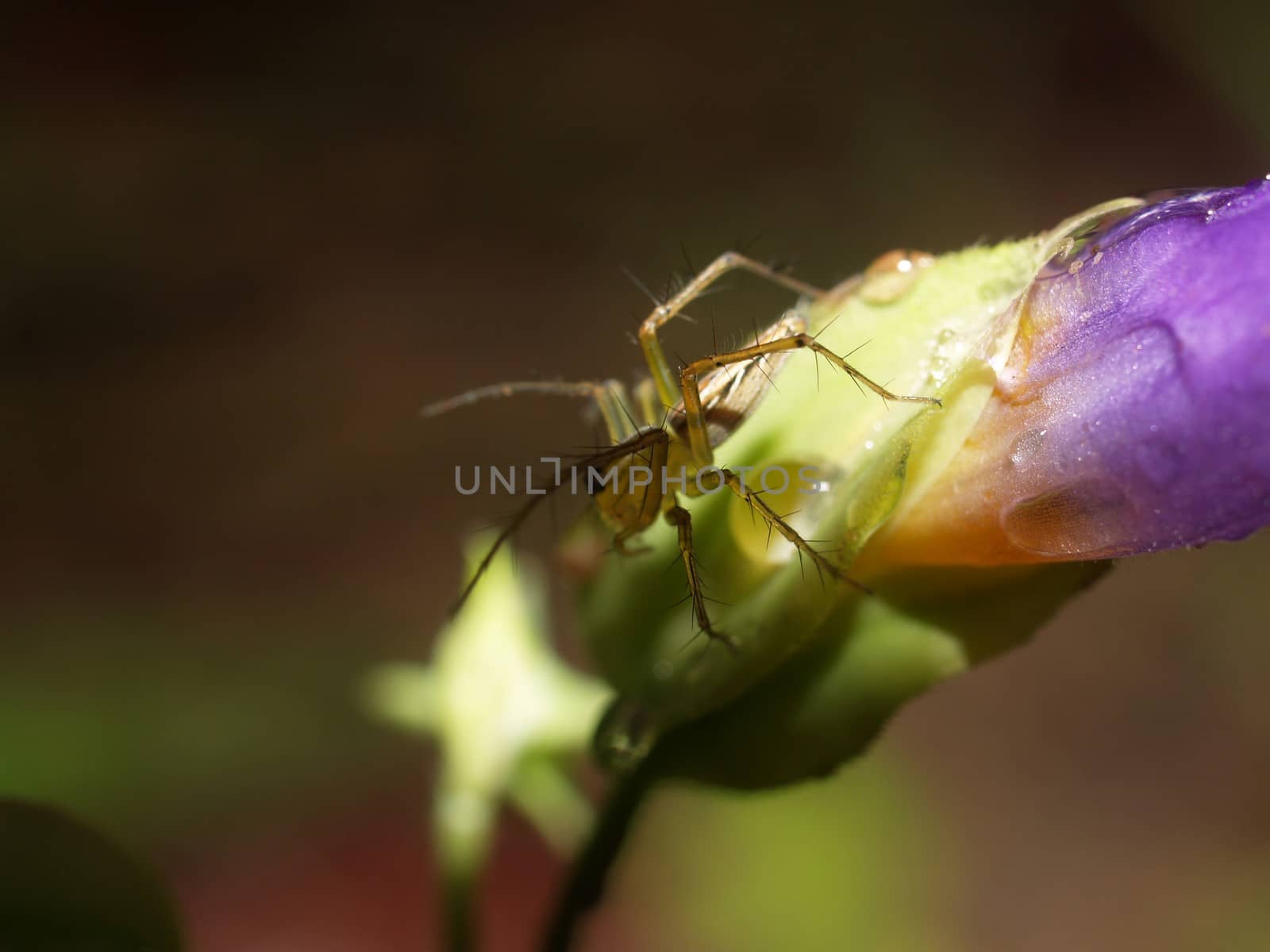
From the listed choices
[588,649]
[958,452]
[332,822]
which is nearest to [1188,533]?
[958,452]

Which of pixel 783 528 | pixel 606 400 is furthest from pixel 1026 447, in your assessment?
pixel 606 400

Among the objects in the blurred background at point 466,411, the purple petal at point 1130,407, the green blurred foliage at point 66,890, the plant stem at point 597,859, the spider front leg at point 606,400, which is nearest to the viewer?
the purple petal at point 1130,407

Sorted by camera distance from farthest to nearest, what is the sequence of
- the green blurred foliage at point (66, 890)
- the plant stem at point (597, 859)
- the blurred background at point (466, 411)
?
the blurred background at point (466, 411) → the plant stem at point (597, 859) → the green blurred foliage at point (66, 890)

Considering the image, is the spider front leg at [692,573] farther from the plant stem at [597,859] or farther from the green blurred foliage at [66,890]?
the green blurred foliage at [66,890]

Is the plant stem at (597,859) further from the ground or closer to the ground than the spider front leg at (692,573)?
closer to the ground

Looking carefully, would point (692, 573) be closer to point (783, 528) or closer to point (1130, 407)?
point (783, 528)

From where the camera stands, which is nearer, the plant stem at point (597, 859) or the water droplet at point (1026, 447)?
the water droplet at point (1026, 447)

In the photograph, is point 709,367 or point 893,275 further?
point 709,367

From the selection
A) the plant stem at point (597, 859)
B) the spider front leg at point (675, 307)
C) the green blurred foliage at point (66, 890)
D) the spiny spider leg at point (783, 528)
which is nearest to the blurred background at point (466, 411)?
the spider front leg at point (675, 307)
